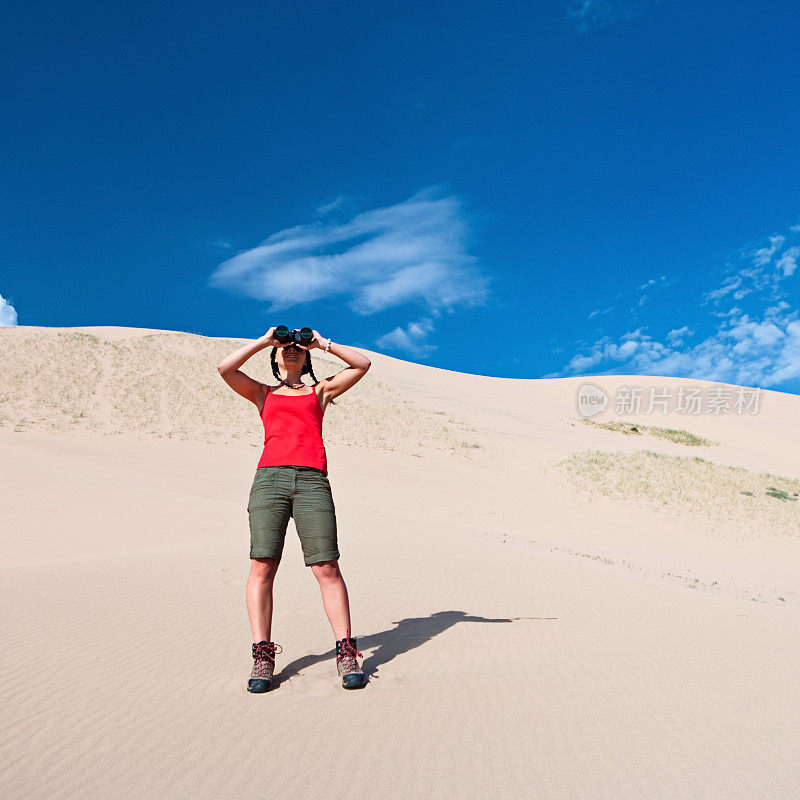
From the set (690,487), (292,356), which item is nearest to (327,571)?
(292,356)

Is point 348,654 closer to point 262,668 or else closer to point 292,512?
point 262,668

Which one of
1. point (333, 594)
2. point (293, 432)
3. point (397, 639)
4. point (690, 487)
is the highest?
point (690, 487)

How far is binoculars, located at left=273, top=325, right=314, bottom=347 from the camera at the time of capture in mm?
4008

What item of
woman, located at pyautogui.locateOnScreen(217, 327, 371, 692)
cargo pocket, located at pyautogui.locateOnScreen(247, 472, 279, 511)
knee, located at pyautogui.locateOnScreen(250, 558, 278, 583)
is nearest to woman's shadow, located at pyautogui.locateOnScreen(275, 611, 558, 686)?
woman, located at pyautogui.locateOnScreen(217, 327, 371, 692)

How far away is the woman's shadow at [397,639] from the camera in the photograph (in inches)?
160

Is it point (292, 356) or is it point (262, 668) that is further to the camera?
point (292, 356)

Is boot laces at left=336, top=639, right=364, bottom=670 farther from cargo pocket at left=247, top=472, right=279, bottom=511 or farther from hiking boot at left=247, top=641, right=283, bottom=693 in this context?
cargo pocket at left=247, top=472, right=279, bottom=511

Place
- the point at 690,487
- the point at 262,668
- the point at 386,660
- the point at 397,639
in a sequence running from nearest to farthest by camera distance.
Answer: the point at 262,668 → the point at 386,660 → the point at 397,639 → the point at 690,487

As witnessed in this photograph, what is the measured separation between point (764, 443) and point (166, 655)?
4477 centimetres

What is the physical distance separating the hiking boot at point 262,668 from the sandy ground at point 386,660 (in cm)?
6

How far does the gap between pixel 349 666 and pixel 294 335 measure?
84.0 inches

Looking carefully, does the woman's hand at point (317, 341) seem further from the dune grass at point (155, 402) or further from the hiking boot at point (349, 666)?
the dune grass at point (155, 402)

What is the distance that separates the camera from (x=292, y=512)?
396cm

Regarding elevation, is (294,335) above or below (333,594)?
above
